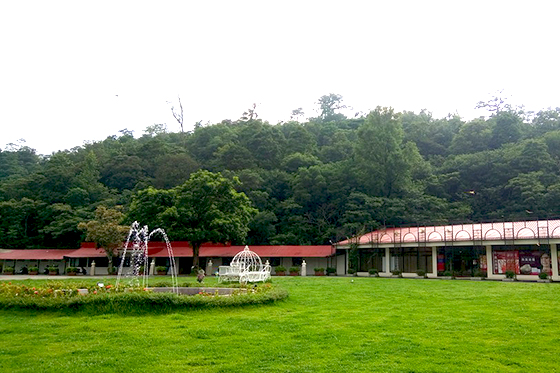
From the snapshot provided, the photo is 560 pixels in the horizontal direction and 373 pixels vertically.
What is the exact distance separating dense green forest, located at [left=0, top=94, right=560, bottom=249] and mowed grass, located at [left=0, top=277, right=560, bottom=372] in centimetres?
2382

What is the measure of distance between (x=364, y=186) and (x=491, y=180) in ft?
40.3

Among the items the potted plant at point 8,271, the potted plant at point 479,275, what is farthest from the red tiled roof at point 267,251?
the potted plant at point 8,271

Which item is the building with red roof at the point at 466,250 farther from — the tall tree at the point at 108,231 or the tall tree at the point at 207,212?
the tall tree at the point at 108,231

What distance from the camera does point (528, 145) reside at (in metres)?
45.2

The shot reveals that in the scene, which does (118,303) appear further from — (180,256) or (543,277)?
(180,256)

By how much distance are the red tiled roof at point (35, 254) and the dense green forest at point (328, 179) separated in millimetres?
2067

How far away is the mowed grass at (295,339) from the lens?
7656mm

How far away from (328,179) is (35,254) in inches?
1123

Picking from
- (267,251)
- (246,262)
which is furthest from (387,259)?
(267,251)

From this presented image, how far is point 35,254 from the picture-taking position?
4506 centimetres

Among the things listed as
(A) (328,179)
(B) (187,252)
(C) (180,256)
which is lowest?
(C) (180,256)

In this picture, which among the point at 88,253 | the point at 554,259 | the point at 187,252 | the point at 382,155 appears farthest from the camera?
the point at 382,155

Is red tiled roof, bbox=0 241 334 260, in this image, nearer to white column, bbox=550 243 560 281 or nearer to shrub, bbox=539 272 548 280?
shrub, bbox=539 272 548 280

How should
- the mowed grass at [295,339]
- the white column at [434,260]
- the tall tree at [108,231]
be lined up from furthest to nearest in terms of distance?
1. the tall tree at [108,231]
2. the white column at [434,260]
3. the mowed grass at [295,339]
